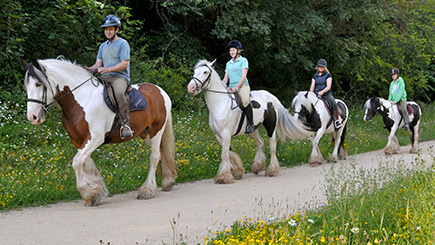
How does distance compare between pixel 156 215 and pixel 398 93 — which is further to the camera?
pixel 398 93

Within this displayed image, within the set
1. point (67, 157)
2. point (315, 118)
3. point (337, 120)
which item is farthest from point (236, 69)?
point (337, 120)

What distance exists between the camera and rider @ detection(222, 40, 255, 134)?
10086mm

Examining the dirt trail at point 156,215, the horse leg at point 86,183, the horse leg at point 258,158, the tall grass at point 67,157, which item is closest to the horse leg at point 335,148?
the tall grass at point 67,157

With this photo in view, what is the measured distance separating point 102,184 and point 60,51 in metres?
6.86

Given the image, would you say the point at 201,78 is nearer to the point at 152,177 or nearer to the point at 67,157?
the point at 152,177

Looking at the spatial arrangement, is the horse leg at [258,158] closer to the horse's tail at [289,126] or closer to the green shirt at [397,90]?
the horse's tail at [289,126]

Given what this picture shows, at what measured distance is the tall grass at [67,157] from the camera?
7.98m

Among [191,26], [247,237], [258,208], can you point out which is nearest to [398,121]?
[191,26]

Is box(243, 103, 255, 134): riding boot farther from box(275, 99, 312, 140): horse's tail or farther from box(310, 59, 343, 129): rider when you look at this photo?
box(310, 59, 343, 129): rider

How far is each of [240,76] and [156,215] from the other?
4.36 m

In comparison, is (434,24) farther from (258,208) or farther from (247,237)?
(247,237)

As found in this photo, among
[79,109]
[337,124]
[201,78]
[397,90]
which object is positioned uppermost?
[201,78]

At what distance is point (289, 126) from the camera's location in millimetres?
11266

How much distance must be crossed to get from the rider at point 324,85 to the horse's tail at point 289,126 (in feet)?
Answer: 6.33
